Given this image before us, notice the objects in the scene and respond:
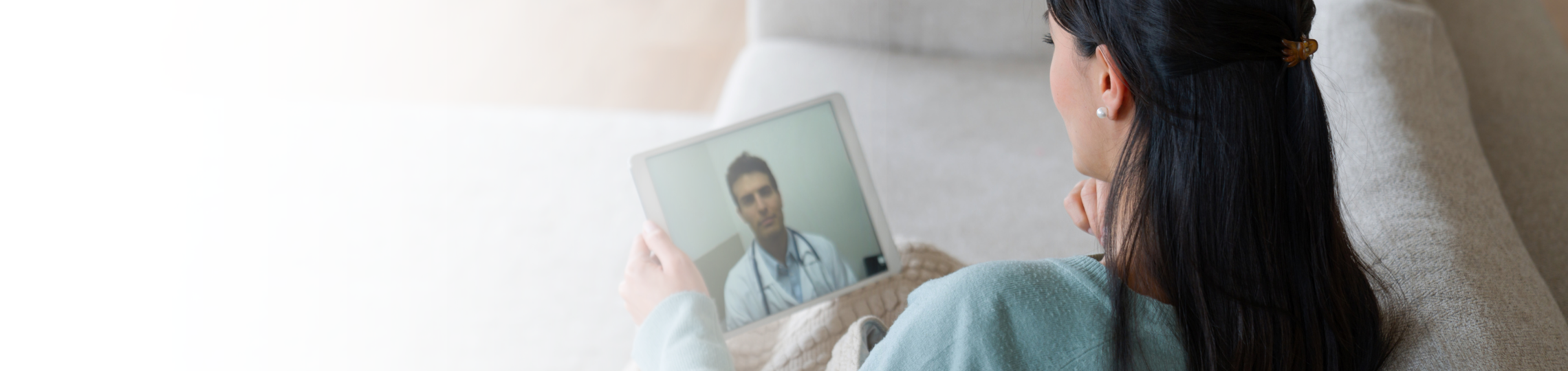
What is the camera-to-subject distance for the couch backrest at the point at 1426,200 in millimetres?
605

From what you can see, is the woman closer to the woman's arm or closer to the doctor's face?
the woman's arm

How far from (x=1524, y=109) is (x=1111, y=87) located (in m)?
0.78

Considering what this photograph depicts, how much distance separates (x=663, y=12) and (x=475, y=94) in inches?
19.9

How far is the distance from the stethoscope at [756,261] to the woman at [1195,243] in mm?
334

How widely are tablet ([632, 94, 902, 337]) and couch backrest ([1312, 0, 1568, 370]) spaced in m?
0.46

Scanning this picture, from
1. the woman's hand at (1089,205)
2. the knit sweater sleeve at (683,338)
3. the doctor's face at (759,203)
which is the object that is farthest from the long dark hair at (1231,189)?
the doctor's face at (759,203)

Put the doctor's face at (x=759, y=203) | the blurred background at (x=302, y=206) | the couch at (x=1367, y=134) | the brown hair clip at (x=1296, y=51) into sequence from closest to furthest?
the brown hair clip at (x=1296, y=51)
the couch at (x=1367, y=134)
the doctor's face at (x=759, y=203)
the blurred background at (x=302, y=206)

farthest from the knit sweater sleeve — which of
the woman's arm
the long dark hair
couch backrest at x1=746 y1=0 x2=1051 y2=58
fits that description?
couch backrest at x1=746 y1=0 x2=1051 y2=58

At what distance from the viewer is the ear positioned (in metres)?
0.57

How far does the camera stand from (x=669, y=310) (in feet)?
2.55

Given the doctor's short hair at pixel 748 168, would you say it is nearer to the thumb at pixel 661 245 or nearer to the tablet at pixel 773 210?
the tablet at pixel 773 210

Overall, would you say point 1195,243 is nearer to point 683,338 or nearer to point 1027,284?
point 1027,284

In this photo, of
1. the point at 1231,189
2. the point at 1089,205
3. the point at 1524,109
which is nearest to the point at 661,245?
the point at 1089,205

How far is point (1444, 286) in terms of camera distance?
64 centimetres
